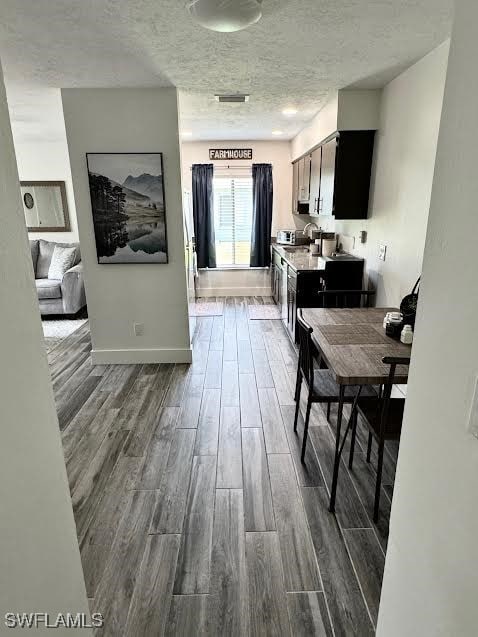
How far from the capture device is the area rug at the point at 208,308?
5.79 m

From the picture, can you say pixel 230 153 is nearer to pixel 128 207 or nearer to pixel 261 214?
pixel 261 214

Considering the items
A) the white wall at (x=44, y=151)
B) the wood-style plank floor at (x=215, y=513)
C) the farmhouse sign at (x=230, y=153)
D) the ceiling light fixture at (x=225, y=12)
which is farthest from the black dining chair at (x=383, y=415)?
the farmhouse sign at (x=230, y=153)

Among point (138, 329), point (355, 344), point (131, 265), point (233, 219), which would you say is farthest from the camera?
point (233, 219)

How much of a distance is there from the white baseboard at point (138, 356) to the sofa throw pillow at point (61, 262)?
79.2 inches

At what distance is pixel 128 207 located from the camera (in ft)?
11.6

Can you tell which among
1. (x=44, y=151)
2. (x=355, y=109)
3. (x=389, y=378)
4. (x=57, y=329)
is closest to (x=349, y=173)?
(x=355, y=109)

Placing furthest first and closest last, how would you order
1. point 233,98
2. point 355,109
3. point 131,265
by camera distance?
point 131,265
point 233,98
point 355,109

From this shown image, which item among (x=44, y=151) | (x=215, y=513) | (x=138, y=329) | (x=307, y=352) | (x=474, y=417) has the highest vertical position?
(x=44, y=151)

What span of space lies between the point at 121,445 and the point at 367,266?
106 inches

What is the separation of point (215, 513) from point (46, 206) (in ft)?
19.3

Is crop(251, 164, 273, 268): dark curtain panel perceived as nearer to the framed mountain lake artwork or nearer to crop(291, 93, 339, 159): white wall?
crop(291, 93, 339, 159): white wall

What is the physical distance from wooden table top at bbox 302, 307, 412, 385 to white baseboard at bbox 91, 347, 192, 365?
1.65 meters

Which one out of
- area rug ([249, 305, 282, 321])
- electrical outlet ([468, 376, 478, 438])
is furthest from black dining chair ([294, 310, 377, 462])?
area rug ([249, 305, 282, 321])

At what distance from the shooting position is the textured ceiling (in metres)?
1.93
